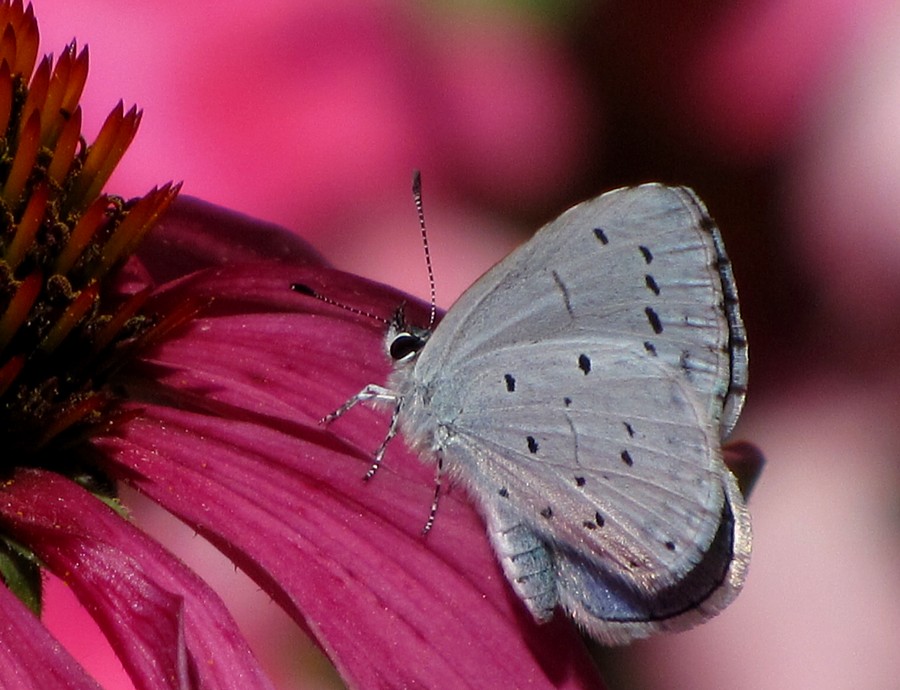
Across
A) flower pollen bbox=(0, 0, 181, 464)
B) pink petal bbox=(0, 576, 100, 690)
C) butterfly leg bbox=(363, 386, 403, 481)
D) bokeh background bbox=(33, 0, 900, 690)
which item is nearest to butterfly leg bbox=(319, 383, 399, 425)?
butterfly leg bbox=(363, 386, 403, 481)

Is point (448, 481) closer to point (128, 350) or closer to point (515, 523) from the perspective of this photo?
point (515, 523)

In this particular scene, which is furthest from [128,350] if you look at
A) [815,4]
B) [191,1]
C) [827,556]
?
[815,4]

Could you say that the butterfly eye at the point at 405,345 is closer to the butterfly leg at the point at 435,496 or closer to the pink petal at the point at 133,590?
the butterfly leg at the point at 435,496

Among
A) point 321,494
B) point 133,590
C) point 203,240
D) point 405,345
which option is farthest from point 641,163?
point 133,590

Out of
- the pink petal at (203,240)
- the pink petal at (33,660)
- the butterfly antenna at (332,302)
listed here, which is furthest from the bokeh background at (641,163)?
the pink petal at (33,660)

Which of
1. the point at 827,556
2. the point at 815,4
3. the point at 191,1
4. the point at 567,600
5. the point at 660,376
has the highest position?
the point at 191,1

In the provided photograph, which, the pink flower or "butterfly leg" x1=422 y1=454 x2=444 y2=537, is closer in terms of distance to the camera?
the pink flower

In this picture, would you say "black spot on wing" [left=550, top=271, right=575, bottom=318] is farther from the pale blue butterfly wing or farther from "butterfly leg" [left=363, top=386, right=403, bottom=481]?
"butterfly leg" [left=363, top=386, right=403, bottom=481]

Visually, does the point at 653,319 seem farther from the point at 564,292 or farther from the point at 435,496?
the point at 435,496
